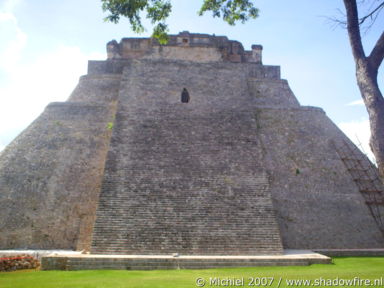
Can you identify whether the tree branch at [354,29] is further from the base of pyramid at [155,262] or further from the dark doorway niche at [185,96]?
the dark doorway niche at [185,96]

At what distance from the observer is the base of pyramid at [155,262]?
720 centimetres

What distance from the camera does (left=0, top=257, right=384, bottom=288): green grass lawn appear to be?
211 inches

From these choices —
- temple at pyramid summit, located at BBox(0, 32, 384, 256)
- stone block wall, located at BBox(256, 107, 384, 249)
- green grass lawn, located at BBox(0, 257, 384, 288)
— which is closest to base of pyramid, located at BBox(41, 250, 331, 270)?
green grass lawn, located at BBox(0, 257, 384, 288)

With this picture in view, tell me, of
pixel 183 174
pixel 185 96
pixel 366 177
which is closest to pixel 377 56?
pixel 183 174

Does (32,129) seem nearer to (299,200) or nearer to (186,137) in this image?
(186,137)

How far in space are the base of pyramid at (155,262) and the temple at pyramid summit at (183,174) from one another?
0.80 m

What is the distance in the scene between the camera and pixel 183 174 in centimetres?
1014

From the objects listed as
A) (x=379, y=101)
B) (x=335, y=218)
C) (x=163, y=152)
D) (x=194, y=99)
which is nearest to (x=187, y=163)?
(x=163, y=152)

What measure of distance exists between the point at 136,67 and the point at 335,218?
8.78 m

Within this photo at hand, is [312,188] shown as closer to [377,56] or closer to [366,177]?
[366,177]

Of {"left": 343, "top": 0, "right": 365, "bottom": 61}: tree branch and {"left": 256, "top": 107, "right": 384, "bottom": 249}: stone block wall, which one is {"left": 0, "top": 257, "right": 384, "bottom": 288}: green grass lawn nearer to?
{"left": 256, "top": 107, "right": 384, "bottom": 249}: stone block wall

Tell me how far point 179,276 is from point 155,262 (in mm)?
1216

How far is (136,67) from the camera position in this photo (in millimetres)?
14117

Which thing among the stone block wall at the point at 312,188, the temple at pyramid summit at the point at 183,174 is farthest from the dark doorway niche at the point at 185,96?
the stone block wall at the point at 312,188
